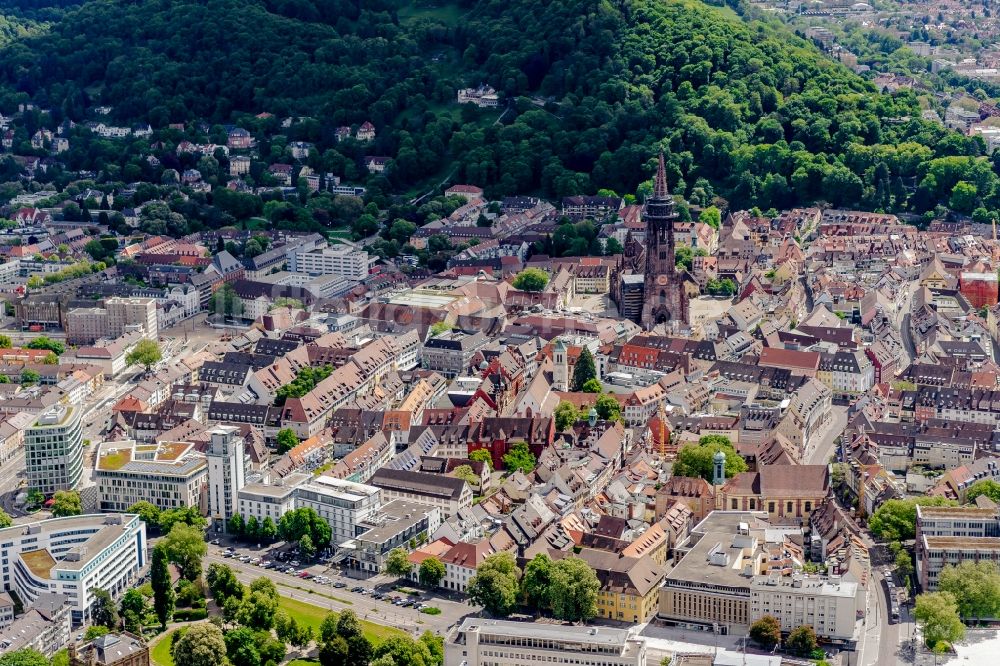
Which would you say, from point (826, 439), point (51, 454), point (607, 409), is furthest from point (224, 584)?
point (826, 439)

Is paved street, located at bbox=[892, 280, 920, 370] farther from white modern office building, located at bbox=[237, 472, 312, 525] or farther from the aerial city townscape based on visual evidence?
white modern office building, located at bbox=[237, 472, 312, 525]

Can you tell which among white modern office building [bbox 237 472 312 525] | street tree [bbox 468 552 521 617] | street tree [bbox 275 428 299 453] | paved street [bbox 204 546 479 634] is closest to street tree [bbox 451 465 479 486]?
white modern office building [bbox 237 472 312 525]

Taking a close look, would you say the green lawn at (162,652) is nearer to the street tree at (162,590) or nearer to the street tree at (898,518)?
the street tree at (162,590)

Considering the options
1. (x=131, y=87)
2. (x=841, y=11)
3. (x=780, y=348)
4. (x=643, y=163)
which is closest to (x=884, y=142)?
(x=643, y=163)

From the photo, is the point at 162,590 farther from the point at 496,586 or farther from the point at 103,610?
the point at 496,586

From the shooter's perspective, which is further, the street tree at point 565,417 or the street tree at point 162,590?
the street tree at point 565,417

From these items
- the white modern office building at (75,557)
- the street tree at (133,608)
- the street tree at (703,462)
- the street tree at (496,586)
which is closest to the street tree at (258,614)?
the street tree at (133,608)

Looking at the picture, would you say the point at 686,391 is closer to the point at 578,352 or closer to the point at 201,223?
the point at 578,352
